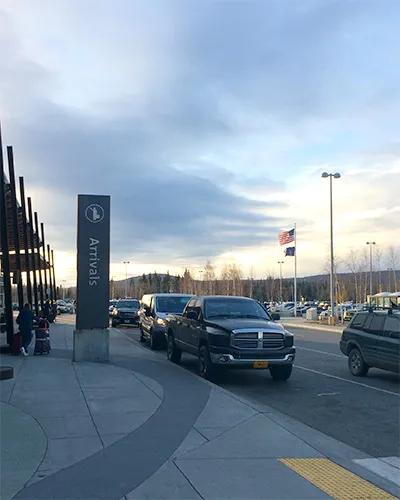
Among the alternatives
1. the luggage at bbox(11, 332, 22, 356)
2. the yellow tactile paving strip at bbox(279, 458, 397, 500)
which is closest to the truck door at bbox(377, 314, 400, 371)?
the yellow tactile paving strip at bbox(279, 458, 397, 500)

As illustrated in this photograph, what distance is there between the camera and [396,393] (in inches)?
444

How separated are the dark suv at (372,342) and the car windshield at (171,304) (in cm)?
696

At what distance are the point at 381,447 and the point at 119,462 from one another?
11.5 feet

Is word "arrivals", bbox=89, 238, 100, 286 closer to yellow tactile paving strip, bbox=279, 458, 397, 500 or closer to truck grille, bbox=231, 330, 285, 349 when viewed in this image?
truck grille, bbox=231, 330, 285, 349

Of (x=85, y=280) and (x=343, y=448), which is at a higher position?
(x=85, y=280)

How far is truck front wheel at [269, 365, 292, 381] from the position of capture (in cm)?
1234

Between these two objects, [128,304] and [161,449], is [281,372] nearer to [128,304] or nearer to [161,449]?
[161,449]

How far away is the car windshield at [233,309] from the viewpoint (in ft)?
42.9

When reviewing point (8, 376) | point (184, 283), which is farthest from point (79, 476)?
point (184, 283)

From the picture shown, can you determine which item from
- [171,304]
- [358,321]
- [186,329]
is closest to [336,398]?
[358,321]

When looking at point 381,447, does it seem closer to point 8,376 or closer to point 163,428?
point 163,428

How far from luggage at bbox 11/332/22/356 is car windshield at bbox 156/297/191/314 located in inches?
200

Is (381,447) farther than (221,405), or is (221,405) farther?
(221,405)

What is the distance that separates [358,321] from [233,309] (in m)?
3.18
